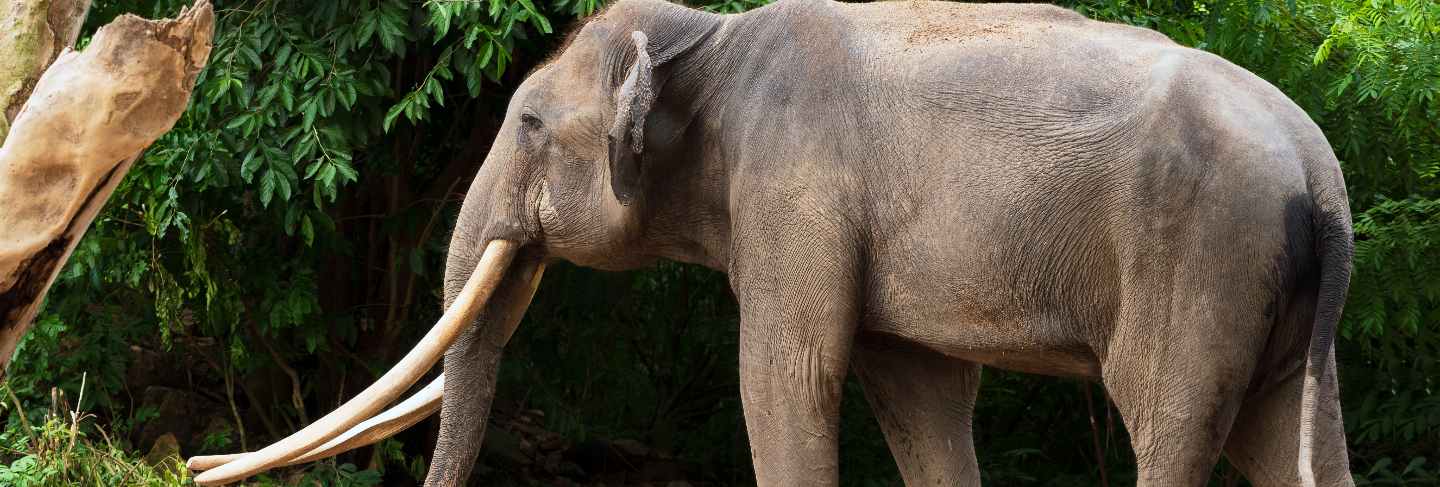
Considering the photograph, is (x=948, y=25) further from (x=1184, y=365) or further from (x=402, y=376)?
(x=402, y=376)

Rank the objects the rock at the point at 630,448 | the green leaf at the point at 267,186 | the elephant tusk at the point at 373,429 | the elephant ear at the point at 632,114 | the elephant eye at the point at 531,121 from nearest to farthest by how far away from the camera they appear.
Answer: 1. the elephant ear at the point at 632,114
2. the elephant eye at the point at 531,121
3. the elephant tusk at the point at 373,429
4. the green leaf at the point at 267,186
5. the rock at the point at 630,448

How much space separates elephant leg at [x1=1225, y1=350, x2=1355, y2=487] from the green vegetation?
83.3 inches

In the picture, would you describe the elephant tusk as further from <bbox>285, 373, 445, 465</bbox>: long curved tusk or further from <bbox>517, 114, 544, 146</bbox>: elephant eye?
<bbox>517, 114, 544, 146</bbox>: elephant eye

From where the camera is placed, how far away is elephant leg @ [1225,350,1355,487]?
12.1 ft

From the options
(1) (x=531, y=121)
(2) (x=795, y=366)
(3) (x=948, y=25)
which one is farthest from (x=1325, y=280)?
(1) (x=531, y=121)

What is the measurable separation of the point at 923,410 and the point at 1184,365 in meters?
1.19

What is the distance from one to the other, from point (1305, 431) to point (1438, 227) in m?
2.72

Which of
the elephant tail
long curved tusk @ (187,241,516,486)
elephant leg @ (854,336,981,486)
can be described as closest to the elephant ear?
long curved tusk @ (187,241,516,486)

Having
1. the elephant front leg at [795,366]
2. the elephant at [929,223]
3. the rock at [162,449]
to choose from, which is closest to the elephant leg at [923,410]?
the elephant at [929,223]

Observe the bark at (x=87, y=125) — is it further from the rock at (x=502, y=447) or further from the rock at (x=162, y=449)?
the rock at (x=502, y=447)

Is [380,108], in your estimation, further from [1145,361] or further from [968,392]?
[1145,361]

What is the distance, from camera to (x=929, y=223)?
3.84 m

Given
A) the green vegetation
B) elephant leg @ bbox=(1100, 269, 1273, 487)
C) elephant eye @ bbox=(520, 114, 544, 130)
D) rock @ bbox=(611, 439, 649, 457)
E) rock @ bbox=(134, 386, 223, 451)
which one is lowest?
rock @ bbox=(611, 439, 649, 457)

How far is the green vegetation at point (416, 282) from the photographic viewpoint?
222 inches
